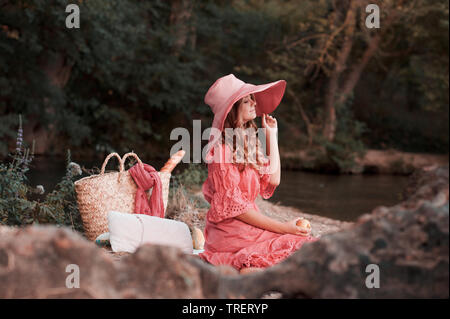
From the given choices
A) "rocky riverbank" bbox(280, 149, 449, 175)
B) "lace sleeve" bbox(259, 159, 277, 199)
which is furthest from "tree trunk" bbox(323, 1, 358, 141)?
"lace sleeve" bbox(259, 159, 277, 199)

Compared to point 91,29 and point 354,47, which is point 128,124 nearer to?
point 91,29

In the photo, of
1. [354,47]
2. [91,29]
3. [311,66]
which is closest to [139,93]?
[91,29]

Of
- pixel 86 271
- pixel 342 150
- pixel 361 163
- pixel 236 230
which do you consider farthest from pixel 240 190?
pixel 361 163

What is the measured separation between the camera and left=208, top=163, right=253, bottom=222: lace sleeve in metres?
2.83

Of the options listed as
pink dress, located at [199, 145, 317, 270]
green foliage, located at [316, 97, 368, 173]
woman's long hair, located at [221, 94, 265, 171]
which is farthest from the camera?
green foliage, located at [316, 97, 368, 173]

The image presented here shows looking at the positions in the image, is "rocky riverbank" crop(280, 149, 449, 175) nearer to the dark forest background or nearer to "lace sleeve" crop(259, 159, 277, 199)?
the dark forest background

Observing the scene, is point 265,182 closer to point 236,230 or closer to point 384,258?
point 236,230

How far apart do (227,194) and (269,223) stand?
0.93 feet

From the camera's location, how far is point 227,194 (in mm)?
2842

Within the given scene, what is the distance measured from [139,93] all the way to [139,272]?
13.3 metres

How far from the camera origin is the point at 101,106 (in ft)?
46.2

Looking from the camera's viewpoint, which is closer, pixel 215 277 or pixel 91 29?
pixel 215 277

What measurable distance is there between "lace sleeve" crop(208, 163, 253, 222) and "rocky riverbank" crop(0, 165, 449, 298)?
4.13 feet

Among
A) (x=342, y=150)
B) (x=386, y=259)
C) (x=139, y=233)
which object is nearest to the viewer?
(x=386, y=259)
